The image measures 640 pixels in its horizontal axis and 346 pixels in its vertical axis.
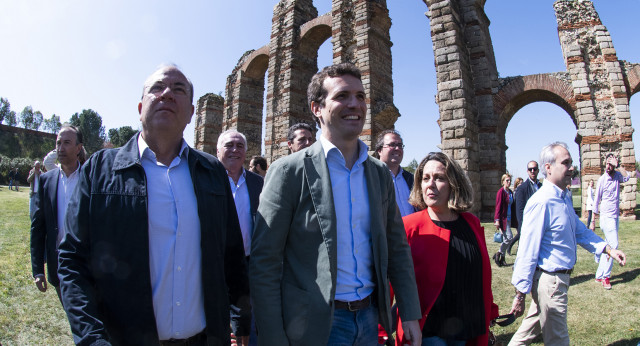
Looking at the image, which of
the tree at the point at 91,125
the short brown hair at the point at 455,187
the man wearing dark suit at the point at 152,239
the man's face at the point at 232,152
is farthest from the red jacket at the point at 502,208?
the tree at the point at 91,125

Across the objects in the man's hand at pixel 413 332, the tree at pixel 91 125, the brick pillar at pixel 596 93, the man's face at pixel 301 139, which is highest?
the tree at pixel 91 125

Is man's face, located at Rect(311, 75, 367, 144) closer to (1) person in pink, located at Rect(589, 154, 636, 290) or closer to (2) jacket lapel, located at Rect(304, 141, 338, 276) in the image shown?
(2) jacket lapel, located at Rect(304, 141, 338, 276)

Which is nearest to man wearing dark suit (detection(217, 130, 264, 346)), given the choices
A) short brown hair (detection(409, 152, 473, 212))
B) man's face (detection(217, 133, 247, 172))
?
man's face (detection(217, 133, 247, 172))

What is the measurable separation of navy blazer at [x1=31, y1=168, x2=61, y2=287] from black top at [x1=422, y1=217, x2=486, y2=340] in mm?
3370

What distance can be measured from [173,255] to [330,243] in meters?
0.72

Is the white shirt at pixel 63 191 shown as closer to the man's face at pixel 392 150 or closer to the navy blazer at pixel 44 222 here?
the navy blazer at pixel 44 222

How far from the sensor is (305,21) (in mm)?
15133

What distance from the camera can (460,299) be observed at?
219cm

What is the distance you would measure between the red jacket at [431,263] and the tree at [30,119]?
107m

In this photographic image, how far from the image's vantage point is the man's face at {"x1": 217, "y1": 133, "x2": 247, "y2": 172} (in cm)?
323

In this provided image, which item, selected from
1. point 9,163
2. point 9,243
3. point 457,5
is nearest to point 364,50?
point 457,5

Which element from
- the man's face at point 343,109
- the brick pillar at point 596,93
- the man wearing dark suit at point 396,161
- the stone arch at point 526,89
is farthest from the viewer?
the stone arch at point 526,89

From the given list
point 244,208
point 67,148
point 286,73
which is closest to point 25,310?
point 67,148

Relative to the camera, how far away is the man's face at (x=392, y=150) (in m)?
3.75
